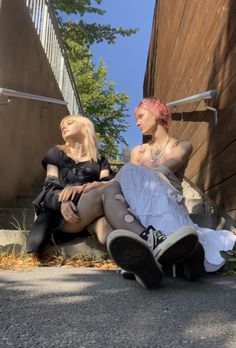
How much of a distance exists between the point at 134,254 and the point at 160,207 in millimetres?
547

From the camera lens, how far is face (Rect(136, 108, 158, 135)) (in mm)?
3033

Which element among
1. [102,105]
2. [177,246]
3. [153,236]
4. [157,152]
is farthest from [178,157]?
[102,105]

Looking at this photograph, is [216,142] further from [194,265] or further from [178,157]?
[194,265]

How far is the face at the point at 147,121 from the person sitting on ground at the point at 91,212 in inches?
14.1

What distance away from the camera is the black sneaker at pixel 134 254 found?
1.77 meters

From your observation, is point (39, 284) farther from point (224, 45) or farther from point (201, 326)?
point (224, 45)

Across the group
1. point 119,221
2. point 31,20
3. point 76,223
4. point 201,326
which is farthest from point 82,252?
point 31,20

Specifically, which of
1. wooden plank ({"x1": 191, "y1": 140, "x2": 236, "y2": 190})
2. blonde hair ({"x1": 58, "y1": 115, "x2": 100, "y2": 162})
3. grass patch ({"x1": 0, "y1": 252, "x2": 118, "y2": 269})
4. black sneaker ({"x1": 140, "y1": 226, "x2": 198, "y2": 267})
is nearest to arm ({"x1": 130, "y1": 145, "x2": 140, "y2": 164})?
blonde hair ({"x1": 58, "y1": 115, "x2": 100, "y2": 162})

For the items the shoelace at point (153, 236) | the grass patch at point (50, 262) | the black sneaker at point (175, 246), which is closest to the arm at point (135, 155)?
the grass patch at point (50, 262)

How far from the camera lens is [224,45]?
339cm

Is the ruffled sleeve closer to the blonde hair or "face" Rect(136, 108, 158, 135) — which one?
the blonde hair

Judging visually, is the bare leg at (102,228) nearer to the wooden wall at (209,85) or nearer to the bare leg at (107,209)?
the bare leg at (107,209)

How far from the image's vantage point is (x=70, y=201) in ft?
8.40

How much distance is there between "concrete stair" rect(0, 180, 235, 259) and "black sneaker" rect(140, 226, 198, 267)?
867mm
